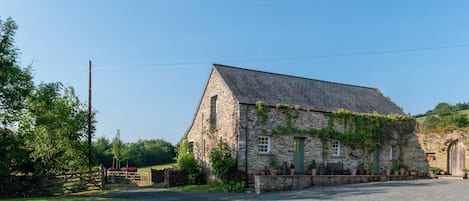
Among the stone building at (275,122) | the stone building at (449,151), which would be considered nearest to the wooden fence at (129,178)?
the stone building at (275,122)

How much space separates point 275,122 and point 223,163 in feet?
12.3

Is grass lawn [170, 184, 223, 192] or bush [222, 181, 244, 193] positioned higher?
bush [222, 181, 244, 193]

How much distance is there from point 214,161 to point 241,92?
4095mm

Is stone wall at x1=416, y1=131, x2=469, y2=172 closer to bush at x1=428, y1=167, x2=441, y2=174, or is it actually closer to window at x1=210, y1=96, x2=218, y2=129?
bush at x1=428, y1=167, x2=441, y2=174

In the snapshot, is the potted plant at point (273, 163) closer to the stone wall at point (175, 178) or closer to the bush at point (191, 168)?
the bush at point (191, 168)

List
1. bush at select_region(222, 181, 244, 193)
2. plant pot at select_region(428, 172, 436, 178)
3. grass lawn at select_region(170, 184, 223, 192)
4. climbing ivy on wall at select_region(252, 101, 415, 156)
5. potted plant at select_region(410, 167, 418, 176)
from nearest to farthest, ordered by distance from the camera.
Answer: bush at select_region(222, 181, 244, 193), grass lawn at select_region(170, 184, 223, 192), climbing ivy on wall at select_region(252, 101, 415, 156), plant pot at select_region(428, 172, 436, 178), potted plant at select_region(410, 167, 418, 176)

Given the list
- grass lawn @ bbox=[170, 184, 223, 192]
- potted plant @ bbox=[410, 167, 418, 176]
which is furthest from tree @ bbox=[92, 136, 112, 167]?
potted plant @ bbox=[410, 167, 418, 176]

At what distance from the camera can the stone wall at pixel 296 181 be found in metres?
17.9

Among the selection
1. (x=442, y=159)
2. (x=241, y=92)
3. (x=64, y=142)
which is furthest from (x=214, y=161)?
(x=442, y=159)

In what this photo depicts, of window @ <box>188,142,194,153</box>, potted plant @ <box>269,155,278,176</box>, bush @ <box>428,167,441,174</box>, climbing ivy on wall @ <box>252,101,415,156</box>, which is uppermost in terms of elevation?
climbing ivy on wall @ <box>252,101,415,156</box>

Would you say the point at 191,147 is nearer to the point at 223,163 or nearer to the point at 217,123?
the point at 217,123

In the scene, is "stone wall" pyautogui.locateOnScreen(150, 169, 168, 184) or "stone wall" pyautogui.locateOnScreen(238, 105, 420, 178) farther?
"stone wall" pyautogui.locateOnScreen(150, 169, 168, 184)

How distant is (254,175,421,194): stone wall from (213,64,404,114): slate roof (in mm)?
4522

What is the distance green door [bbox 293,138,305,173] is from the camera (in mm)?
22188
